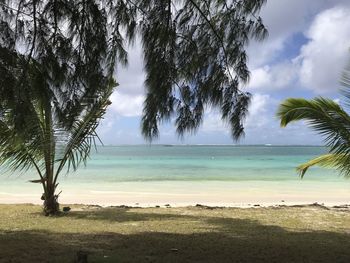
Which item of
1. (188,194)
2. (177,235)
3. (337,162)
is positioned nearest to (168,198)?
(188,194)

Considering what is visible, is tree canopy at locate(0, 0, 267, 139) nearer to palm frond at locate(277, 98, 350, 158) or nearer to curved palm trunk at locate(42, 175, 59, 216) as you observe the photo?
palm frond at locate(277, 98, 350, 158)

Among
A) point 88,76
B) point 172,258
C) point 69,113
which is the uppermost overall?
point 88,76

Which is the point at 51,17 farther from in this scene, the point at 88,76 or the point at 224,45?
the point at 224,45

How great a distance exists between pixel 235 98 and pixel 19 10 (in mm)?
2286

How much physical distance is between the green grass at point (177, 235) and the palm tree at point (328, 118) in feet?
4.36

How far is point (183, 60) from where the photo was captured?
A: 457cm

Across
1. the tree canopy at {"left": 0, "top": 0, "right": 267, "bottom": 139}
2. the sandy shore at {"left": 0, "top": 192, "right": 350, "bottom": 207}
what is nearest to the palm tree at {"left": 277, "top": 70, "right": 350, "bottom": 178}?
the tree canopy at {"left": 0, "top": 0, "right": 267, "bottom": 139}

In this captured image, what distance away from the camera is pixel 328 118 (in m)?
6.99

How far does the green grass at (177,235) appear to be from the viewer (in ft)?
18.7

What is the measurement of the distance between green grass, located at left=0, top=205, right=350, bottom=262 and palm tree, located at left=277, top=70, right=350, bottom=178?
52.3 inches

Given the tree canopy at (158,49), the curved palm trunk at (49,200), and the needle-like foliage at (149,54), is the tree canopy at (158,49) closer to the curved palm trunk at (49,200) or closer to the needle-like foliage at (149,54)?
the needle-like foliage at (149,54)

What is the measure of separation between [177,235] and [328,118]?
291 centimetres

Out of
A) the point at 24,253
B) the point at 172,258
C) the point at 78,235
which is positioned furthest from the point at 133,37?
the point at 78,235

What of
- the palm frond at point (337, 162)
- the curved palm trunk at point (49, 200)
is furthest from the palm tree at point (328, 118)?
the curved palm trunk at point (49, 200)
